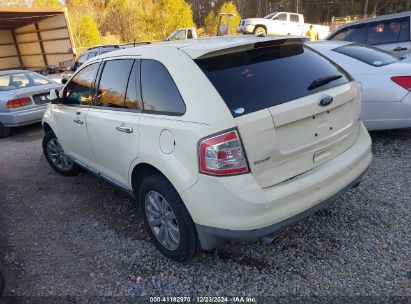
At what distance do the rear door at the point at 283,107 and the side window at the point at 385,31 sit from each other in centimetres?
543

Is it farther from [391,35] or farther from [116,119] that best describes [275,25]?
[116,119]

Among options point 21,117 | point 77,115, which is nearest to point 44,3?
point 21,117

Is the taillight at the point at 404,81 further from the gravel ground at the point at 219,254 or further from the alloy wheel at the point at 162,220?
the alloy wheel at the point at 162,220

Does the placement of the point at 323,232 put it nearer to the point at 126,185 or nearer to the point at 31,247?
the point at 126,185

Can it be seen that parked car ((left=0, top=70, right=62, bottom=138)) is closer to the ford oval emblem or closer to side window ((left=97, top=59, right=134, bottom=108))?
side window ((left=97, top=59, right=134, bottom=108))

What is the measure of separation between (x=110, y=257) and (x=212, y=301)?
3.58ft

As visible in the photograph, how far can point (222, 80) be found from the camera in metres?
2.35

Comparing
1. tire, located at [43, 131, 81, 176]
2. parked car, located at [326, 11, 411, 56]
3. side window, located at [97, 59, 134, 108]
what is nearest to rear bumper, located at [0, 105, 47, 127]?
tire, located at [43, 131, 81, 176]

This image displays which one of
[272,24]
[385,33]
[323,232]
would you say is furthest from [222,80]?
[272,24]

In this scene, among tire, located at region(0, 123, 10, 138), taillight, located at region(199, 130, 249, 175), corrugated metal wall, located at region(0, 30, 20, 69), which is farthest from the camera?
corrugated metal wall, located at region(0, 30, 20, 69)

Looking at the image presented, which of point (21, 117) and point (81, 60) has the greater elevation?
point (81, 60)

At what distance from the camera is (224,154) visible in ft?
7.16

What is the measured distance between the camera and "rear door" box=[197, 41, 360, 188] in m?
2.24

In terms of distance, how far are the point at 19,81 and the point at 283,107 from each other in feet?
24.8
